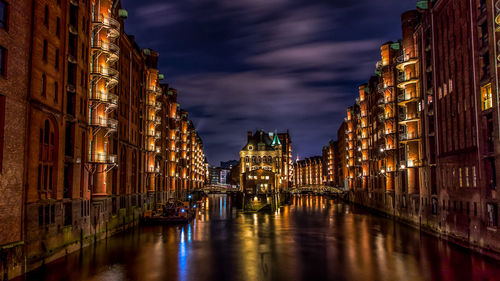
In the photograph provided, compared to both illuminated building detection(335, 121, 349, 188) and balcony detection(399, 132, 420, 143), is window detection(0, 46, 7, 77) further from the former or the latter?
illuminated building detection(335, 121, 349, 188)

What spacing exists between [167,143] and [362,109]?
147 ft

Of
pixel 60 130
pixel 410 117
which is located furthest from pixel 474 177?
pixel 60 130

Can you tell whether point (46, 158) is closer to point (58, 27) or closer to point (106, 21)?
point (58, 27)

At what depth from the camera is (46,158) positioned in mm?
29781

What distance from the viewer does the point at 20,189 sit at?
2555 centimetres

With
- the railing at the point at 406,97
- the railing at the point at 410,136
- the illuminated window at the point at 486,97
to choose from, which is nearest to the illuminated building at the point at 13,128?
the illuminated window at the point at 486,97

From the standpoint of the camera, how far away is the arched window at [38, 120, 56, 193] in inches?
1133

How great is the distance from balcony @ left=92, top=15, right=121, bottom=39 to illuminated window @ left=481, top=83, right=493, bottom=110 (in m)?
33.1

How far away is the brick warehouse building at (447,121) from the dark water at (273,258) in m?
3.28

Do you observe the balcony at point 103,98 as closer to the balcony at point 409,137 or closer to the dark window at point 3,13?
the dark window at point 3,13

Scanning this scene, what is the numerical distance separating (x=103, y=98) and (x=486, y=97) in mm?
33833

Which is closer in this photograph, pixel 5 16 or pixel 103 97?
pixel 5 16

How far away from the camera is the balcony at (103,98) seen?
3872 centimetres

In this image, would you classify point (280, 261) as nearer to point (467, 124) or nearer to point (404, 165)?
point (467, 124)
